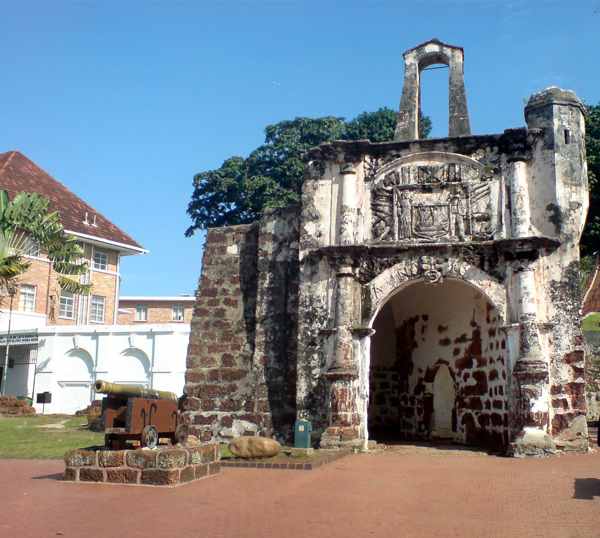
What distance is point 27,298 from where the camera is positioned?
2945 cm

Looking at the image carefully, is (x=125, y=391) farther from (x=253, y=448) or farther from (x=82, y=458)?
(x=253, y=448)

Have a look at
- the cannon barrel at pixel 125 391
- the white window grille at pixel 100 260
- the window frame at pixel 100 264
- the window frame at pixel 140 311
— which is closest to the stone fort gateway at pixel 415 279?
the cannon barrel at pixel 125 391

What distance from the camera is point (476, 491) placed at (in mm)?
7465

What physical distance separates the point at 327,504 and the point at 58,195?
2911 cm

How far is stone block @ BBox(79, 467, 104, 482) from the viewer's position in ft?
26.5

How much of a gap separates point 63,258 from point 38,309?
11.6 m

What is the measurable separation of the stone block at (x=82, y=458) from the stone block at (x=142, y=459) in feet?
1.62

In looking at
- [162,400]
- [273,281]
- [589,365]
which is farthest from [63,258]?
[589,365]

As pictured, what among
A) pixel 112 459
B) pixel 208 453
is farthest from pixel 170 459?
pixel 208 453

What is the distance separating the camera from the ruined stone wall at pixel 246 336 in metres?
13.4

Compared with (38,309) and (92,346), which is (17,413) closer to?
(92,346)

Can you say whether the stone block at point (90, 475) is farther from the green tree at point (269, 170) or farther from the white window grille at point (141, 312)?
the white window grille at point (141, 312)

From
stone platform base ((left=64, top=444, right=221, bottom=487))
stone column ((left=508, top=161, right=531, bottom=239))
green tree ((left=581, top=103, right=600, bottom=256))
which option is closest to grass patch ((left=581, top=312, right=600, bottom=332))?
green tree ((left=581, top=103, right=600, bottom=256))

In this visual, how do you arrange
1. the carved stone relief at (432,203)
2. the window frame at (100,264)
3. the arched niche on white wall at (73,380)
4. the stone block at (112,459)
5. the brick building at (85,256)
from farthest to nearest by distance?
the window frame at (100,264) → the brick building at (85,256) → the arched niche on white wall at (73,380) → the carved stone relief at (432,203) → the stone block at (112,459)
